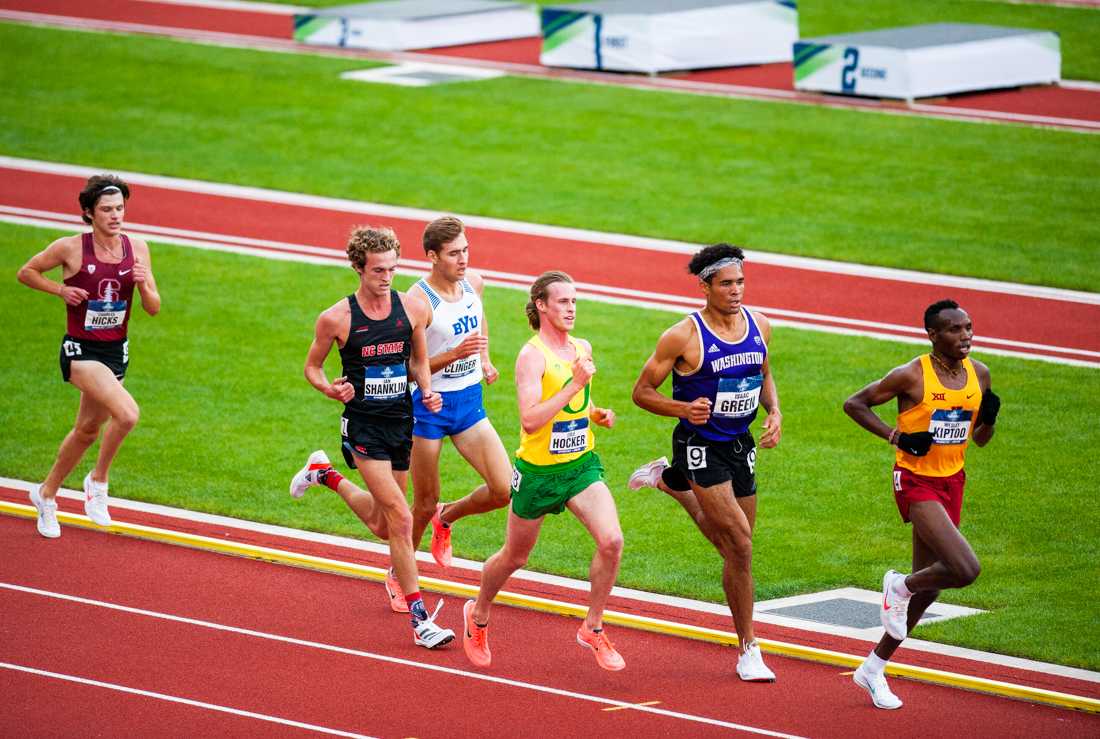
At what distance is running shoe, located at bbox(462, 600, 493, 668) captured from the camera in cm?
927

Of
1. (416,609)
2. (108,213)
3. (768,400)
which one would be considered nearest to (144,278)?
(108,213)

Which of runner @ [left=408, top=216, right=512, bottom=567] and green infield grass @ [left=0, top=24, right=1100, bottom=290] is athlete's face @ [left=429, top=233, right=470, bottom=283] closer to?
runner @ [left=408, top=216, right=512, bottom=567]

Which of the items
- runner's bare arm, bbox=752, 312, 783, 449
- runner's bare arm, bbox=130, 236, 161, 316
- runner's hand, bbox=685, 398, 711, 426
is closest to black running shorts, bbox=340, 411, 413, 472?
runner's hand, bbox=685, 398, 711, 426

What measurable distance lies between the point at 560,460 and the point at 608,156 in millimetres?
16675

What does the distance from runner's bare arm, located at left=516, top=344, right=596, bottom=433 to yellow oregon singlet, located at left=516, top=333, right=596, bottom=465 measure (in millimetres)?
51

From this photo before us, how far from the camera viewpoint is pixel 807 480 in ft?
42.8

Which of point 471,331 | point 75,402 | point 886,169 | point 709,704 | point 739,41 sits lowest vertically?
point 709,704

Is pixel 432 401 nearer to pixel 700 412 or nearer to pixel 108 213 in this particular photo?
pixel 700 412

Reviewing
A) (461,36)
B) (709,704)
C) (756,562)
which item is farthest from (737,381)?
(461,36)

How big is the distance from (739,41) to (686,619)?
22535 mm

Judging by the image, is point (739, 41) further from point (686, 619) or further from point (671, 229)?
point (686, 619)

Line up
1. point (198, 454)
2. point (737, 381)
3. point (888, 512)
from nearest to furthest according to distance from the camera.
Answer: point (737, 381)
point (888, 512)
point (198, 454)

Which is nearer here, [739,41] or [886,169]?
[886,169]

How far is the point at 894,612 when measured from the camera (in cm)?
876
